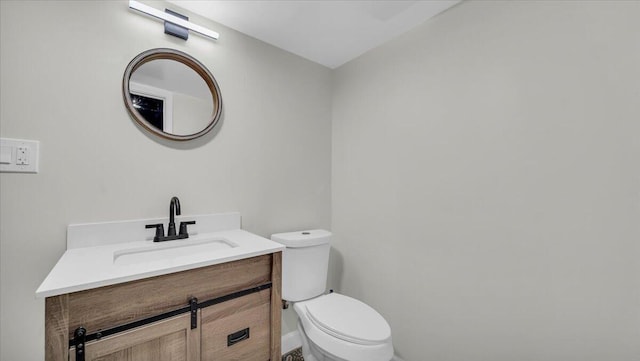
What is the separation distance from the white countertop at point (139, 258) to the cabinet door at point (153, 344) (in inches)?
7.7

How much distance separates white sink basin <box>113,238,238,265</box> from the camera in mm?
1159

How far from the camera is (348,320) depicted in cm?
140

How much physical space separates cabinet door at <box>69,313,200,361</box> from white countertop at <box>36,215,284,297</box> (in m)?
0.20

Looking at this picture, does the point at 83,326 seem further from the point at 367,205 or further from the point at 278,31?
the point at 278,31

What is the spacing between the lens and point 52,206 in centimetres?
117

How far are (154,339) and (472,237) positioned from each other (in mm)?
1508

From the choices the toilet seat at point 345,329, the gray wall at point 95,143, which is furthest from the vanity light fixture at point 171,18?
the toilet seat at point 345,329

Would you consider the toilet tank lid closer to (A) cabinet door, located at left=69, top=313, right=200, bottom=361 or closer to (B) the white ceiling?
(A) cabinet door, located at left=69, top=313, right=200, bottom=361

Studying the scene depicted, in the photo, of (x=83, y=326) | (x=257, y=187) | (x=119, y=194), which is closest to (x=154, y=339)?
(x=83, y=326)

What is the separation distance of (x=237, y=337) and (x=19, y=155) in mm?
1201

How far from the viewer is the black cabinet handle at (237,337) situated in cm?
111

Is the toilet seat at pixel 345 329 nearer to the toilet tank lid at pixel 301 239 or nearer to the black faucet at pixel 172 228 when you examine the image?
the toilet tank lid at pixel 301 239

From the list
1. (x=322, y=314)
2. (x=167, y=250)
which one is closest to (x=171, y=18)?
(x=167, y=250)

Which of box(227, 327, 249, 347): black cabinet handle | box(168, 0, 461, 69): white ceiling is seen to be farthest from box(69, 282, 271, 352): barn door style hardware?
box(168, 0, 461, 69): white ceiling
